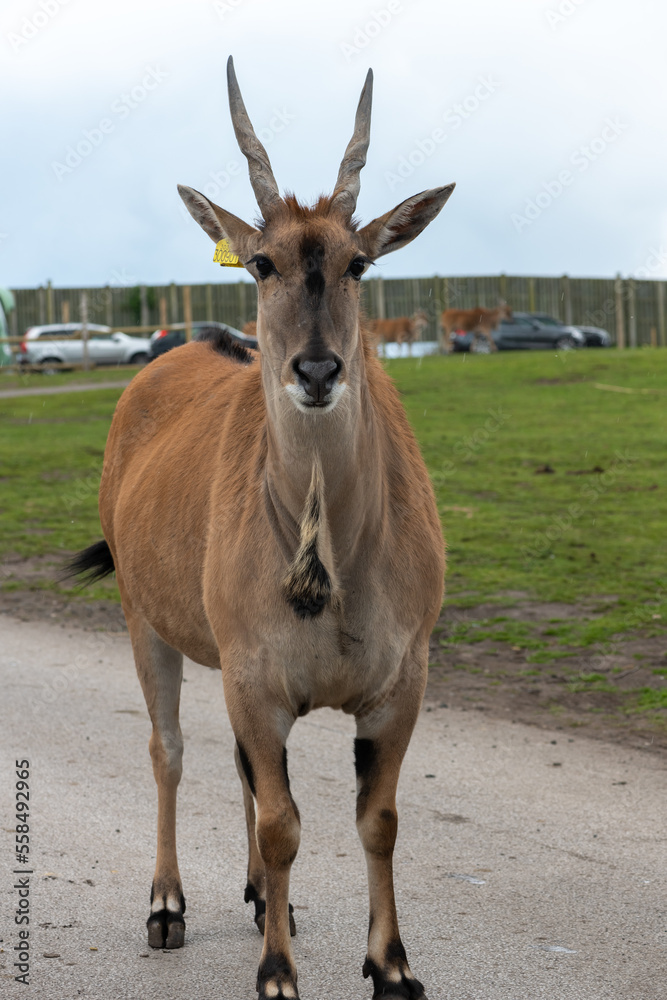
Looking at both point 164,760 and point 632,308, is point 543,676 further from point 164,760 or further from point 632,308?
point 632,308

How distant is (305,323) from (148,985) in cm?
242

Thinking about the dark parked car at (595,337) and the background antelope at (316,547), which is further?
the dark parked car at (595,337)

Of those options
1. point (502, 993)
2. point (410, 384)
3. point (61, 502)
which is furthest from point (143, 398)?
point (410, 384)

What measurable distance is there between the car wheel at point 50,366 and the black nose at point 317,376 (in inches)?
1266

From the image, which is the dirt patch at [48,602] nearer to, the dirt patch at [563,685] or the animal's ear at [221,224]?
the dirt patch at [563,685]

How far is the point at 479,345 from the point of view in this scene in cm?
3947

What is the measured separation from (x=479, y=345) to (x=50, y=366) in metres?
14.3

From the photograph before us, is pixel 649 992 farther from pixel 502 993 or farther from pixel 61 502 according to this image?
pixel 61 502

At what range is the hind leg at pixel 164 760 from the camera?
4.55 meters

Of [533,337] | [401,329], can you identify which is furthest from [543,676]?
[533,337]

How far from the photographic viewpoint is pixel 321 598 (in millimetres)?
3857

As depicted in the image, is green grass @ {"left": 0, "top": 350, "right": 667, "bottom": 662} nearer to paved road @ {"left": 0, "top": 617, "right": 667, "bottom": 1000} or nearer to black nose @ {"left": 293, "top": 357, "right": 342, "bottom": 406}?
paved road @ {"left": 0, "top": 617, "right": 667, "bottom": 1000}

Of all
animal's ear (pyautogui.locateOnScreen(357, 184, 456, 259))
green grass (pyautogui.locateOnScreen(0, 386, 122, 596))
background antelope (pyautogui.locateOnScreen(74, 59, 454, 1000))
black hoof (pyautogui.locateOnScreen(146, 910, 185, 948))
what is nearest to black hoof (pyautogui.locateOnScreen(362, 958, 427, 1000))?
background antelope (pyautogui.locateOnScreen(74, 59, 454, 1000))

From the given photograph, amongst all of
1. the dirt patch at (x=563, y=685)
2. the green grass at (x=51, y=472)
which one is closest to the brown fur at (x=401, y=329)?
the green grass at (x=51, y=472)
